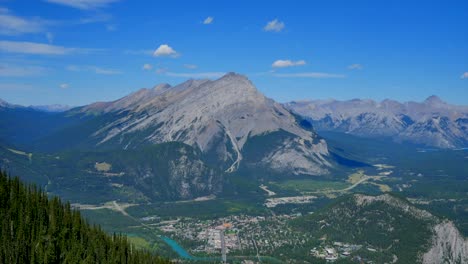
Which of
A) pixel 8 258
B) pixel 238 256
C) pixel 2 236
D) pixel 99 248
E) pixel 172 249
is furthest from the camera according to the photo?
pixel 172 249

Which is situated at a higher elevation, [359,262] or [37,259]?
[37,259]

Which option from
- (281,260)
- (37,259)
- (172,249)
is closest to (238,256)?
(281,260)

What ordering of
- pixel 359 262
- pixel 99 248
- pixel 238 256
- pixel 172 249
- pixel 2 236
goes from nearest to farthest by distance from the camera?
pixel 2 236, pixel 99 248, pixel 359 262, pixel 238 256, pixel 172 249

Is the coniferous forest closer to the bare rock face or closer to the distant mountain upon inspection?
the distant mountain

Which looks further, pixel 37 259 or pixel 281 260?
pixel 281 260

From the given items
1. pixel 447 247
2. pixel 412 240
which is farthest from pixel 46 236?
pixel 447 247

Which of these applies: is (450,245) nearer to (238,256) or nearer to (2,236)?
(238,256)

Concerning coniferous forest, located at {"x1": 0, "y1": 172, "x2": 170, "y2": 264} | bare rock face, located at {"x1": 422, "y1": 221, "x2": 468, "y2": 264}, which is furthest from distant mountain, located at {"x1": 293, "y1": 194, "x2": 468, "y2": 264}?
coniferous forest, located at {"x1": 0, "y1": 172, "x2": 170, "y2": 264}
